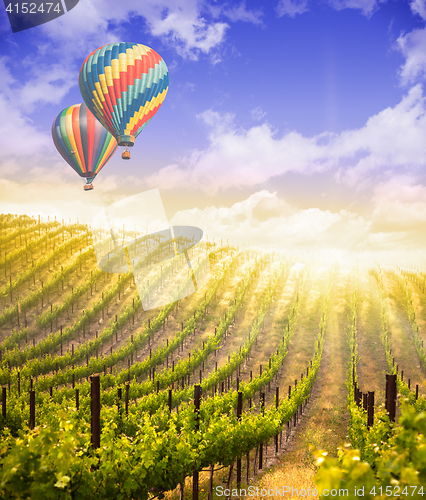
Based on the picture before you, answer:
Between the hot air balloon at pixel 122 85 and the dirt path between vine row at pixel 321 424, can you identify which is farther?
the hot air balloon at pixel 122 85

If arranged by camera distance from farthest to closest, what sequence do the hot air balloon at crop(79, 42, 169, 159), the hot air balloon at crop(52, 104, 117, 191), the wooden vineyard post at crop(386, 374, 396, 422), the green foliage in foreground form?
the hot air balloon at crop(52, 104, 117, 191) → the hot air balloon at crop(79, 42, 169, 159) → the wooden vineyard post at crop(386, 374, 396, 422) → the green foliage in foreground

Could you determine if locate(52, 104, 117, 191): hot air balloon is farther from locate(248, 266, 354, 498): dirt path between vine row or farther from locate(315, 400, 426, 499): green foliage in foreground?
locate(315, 400, 426, 499): green foliage in foreground

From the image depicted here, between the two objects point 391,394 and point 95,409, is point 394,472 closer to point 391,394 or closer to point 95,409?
point 391,394

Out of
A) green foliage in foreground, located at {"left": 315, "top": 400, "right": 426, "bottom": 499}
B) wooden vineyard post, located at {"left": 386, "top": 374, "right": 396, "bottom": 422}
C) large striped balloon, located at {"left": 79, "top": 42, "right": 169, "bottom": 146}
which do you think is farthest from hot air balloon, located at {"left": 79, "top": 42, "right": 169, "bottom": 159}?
green foliage in foreground, located at {"left": 315, "top": 400, "right": 426, "bottom": 499}

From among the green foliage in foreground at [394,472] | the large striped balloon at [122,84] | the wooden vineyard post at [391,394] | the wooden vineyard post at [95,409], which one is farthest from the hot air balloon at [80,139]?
the green foliage in foreground at [394,472]

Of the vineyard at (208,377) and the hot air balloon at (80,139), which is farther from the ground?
the hot air balloon at (80,139)

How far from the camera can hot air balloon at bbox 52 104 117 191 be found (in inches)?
1191

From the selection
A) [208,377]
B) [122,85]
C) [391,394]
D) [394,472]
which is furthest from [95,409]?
[122,85]

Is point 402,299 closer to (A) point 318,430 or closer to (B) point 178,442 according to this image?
(A) point 318,430

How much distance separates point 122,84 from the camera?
2497 cm

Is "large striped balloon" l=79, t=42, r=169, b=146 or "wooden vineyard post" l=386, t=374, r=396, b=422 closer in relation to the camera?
"wooden vineyard post" l=386, t=374, r=396, b=422

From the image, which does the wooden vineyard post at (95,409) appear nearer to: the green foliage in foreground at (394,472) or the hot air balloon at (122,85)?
the green foliage in foreground at (394,472)

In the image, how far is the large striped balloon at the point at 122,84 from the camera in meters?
25.0

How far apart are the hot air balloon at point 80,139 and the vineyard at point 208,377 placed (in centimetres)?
1447
